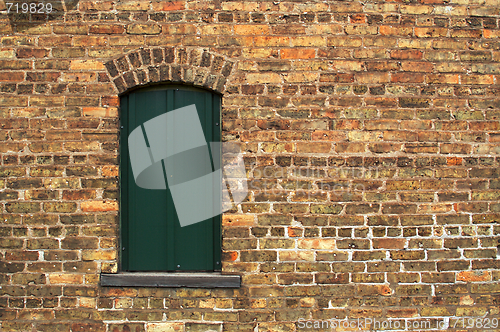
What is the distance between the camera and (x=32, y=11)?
2.61m

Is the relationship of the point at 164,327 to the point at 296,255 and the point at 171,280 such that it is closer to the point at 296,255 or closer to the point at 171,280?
the point at 171,280

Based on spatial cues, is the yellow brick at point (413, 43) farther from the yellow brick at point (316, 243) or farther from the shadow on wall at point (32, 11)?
the shadow on wall at point (32, 11)

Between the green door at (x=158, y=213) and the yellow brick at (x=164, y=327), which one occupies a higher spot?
the green door at (x=158, y=213)

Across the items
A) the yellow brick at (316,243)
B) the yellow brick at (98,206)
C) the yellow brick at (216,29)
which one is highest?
the yellow brick at (216,29)

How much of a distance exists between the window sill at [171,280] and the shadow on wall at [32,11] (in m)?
2.15

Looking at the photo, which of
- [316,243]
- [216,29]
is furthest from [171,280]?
[216,29]

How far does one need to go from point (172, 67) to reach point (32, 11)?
126cm

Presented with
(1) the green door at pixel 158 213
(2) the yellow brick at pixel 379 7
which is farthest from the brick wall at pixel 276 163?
(1) the green door at pixel 158 213

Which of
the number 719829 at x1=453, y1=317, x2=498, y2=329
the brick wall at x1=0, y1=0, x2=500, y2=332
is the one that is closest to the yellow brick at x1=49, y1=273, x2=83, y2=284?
the brick wall at x1=0, y1=0, x2=500, y2=332

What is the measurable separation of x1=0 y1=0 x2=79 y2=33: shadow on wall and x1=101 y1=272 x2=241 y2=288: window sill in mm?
2151

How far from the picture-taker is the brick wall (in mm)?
2566

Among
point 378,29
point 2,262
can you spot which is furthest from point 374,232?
point 2,262

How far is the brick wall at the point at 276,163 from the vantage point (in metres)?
2.57

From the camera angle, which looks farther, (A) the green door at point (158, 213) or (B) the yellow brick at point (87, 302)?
(A) the green door at point (158, 213)
